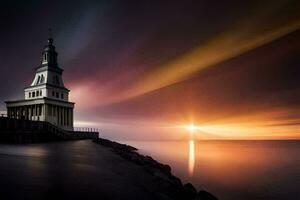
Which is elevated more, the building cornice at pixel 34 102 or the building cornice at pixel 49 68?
the building cornice at pixel 49 68

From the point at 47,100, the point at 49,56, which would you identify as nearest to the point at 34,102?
the point at 47,100

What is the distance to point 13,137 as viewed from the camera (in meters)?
33.2

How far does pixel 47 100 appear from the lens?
5734 centimetres

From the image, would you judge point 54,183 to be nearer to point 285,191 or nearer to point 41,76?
point 285,191

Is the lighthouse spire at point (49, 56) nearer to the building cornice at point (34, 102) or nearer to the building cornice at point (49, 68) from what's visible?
the building cornice at point (49, 68)

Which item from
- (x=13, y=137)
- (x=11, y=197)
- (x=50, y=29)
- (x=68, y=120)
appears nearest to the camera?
(x=11, y=197)

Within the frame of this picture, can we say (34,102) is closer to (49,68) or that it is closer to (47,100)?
(47,100)

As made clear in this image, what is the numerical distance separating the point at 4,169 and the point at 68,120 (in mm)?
54807

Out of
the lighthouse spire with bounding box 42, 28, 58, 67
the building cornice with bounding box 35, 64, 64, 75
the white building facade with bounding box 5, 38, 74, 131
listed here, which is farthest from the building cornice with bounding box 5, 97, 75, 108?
the lighthouse spire with bounding box 42, 28, 58, 67

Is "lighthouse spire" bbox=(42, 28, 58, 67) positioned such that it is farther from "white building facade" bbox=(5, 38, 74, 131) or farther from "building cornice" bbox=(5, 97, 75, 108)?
"building cornice" bbox=(5, 97, 75, 108)

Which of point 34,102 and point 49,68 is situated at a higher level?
point 49,68

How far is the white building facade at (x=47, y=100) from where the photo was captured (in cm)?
5756

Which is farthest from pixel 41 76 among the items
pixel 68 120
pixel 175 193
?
pixel 175 193

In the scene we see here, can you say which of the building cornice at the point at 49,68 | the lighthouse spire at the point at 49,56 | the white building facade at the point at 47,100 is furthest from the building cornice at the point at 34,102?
the lighthouse spire at the point at 49,56
